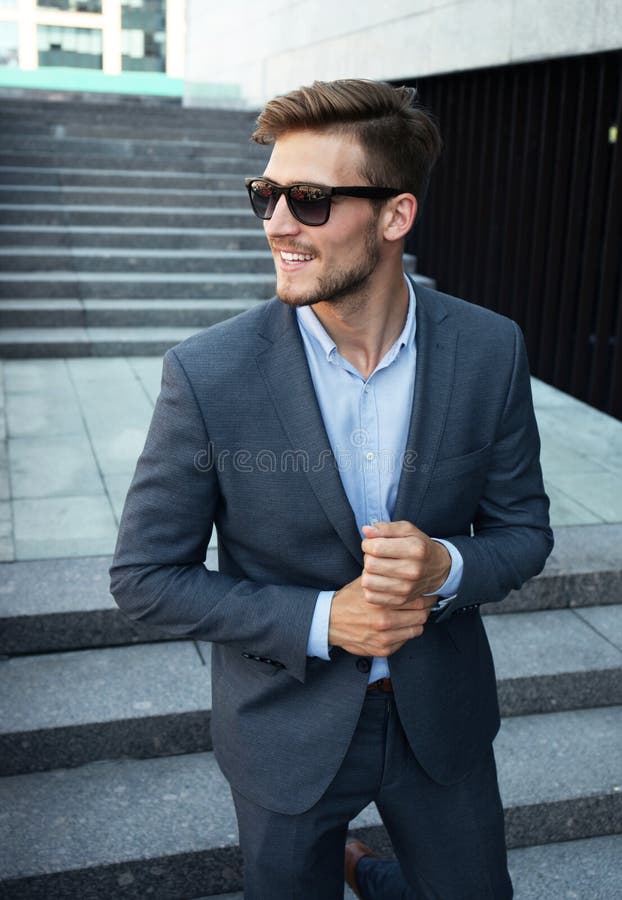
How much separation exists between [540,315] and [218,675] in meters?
6.10

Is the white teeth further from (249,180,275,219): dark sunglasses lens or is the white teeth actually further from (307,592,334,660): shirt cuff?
(307,592,334,660): shirt cuff

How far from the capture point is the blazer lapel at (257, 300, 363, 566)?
6.42ft

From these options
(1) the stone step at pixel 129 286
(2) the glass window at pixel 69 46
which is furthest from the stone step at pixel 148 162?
(2) the glass window at pixel 69 46

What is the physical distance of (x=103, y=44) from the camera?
3465 inches

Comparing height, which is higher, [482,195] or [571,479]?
[482,195]

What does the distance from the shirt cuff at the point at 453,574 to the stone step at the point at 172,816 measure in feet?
5.64

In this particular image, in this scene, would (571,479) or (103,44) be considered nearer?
(571,479)

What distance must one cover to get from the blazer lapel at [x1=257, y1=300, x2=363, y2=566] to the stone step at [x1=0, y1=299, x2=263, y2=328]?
6631mm

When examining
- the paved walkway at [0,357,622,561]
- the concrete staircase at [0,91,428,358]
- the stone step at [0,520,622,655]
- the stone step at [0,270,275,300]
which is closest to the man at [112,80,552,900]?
the stone step at [0,520,622,655]

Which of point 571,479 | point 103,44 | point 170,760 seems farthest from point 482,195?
point 103,44

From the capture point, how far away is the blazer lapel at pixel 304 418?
1957 mm

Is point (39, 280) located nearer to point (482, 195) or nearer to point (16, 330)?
point (16, 330)

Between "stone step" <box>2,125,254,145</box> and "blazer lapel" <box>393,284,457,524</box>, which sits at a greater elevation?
"stone step" <box>2,125,254,145</box>

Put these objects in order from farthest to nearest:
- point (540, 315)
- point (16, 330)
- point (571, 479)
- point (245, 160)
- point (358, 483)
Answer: point (245, 160)
point (16, 330)
point (540, 315)
point (571, 479)
point (358, 483)
